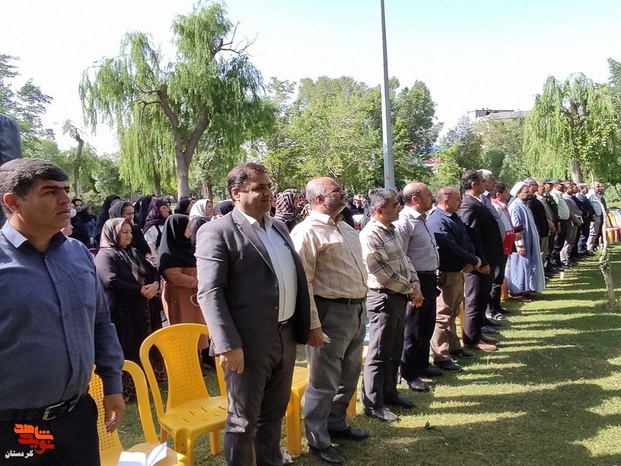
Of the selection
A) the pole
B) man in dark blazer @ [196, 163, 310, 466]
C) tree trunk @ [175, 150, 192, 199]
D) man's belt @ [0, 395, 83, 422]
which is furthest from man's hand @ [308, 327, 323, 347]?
tree trunk @ [175, 150, 192, 199]

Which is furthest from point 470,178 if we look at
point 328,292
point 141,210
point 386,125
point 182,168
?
point 182,168

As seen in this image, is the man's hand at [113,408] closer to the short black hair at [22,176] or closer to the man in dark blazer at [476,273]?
the short black hair at [22,176]

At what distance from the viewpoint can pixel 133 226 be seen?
5547mm

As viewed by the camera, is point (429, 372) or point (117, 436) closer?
→ point (117, 436)

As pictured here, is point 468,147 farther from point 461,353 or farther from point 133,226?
point 133,226

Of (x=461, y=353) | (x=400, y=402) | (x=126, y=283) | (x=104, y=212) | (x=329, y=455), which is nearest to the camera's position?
(x=329, y=455)

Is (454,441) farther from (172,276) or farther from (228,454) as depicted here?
(172,276)

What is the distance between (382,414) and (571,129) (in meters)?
14.5

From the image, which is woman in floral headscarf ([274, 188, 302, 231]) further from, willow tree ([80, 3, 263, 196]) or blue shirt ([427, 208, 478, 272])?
willow tree ([80, 3, 263, 196])

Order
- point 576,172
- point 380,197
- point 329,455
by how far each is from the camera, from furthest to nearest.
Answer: point 576,172 < point 380,197 < point 329,455

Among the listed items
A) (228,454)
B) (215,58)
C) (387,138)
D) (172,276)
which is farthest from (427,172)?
(228,454)

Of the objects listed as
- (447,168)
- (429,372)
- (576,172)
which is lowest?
(429,372)

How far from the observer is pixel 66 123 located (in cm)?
3928

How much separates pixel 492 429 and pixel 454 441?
1.23 feet
